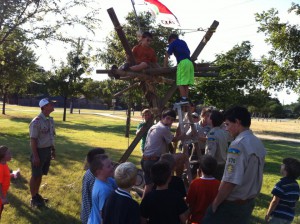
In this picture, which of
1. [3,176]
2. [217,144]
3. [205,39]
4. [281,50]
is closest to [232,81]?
[281,50]

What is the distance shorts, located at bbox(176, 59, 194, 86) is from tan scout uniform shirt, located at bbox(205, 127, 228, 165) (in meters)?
1.19

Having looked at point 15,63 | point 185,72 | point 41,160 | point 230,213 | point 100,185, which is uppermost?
point 15,63

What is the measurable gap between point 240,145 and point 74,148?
12.0 meters

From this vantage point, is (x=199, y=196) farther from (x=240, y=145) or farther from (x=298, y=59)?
(x=298, y=59)

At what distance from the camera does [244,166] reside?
332cm

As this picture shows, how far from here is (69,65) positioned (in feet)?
111

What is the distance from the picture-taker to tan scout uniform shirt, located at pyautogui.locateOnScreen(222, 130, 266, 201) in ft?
10.8

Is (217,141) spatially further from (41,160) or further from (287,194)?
(41,160)

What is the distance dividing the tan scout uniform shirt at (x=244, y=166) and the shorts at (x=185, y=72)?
9.94ft

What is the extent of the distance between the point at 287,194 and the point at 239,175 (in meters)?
1.47

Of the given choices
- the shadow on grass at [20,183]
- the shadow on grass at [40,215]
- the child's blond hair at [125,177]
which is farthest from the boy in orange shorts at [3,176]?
the shadow on grass at [20,183]

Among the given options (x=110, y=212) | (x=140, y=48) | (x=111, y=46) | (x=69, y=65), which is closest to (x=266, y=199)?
(x=140, y=48)

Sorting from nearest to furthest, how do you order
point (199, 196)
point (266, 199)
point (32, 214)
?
point (199, 196) < point (32, 214) < point (266, 199)

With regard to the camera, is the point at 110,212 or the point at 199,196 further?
the point at 199,196
